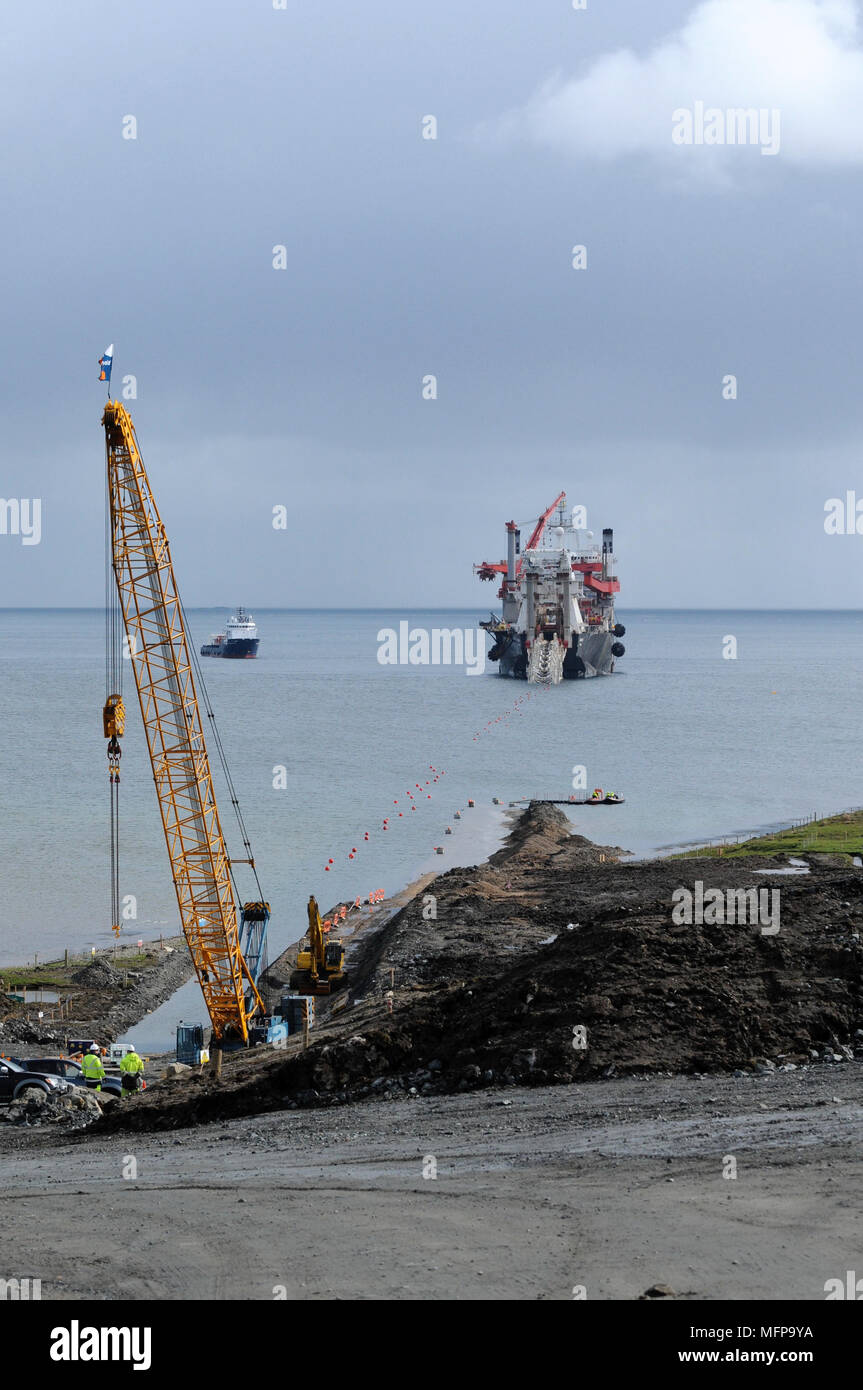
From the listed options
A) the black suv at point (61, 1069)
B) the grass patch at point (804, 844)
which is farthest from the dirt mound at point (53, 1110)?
the grass patch at point (804, 844)

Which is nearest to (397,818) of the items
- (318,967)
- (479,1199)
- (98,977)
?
(98,977)

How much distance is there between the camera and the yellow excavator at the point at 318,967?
129 ft

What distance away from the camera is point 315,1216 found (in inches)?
571

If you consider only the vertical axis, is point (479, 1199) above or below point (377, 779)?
below

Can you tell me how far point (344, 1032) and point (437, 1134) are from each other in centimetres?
769

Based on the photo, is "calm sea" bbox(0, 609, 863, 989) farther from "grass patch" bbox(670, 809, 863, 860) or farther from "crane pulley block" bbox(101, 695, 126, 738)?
"crane pulley block" bbox(101, 695, 126, 738)

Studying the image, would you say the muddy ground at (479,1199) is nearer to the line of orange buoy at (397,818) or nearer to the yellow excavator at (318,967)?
the yellow excavator at (318,967)

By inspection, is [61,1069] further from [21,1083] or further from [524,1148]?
[524,1148]

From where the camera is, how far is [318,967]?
3956 centimetres

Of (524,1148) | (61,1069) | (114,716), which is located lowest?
(61,1069)

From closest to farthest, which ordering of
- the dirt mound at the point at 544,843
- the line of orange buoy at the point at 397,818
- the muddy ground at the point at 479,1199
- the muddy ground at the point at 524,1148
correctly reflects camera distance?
1. the muddy ground at the point at 479,1199
2. the muddy ground at the point at 524,1148
3. the line of orange buoy at the point at 397,818
4. the dirt mound at the point at 544,843

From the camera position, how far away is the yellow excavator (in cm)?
3928
